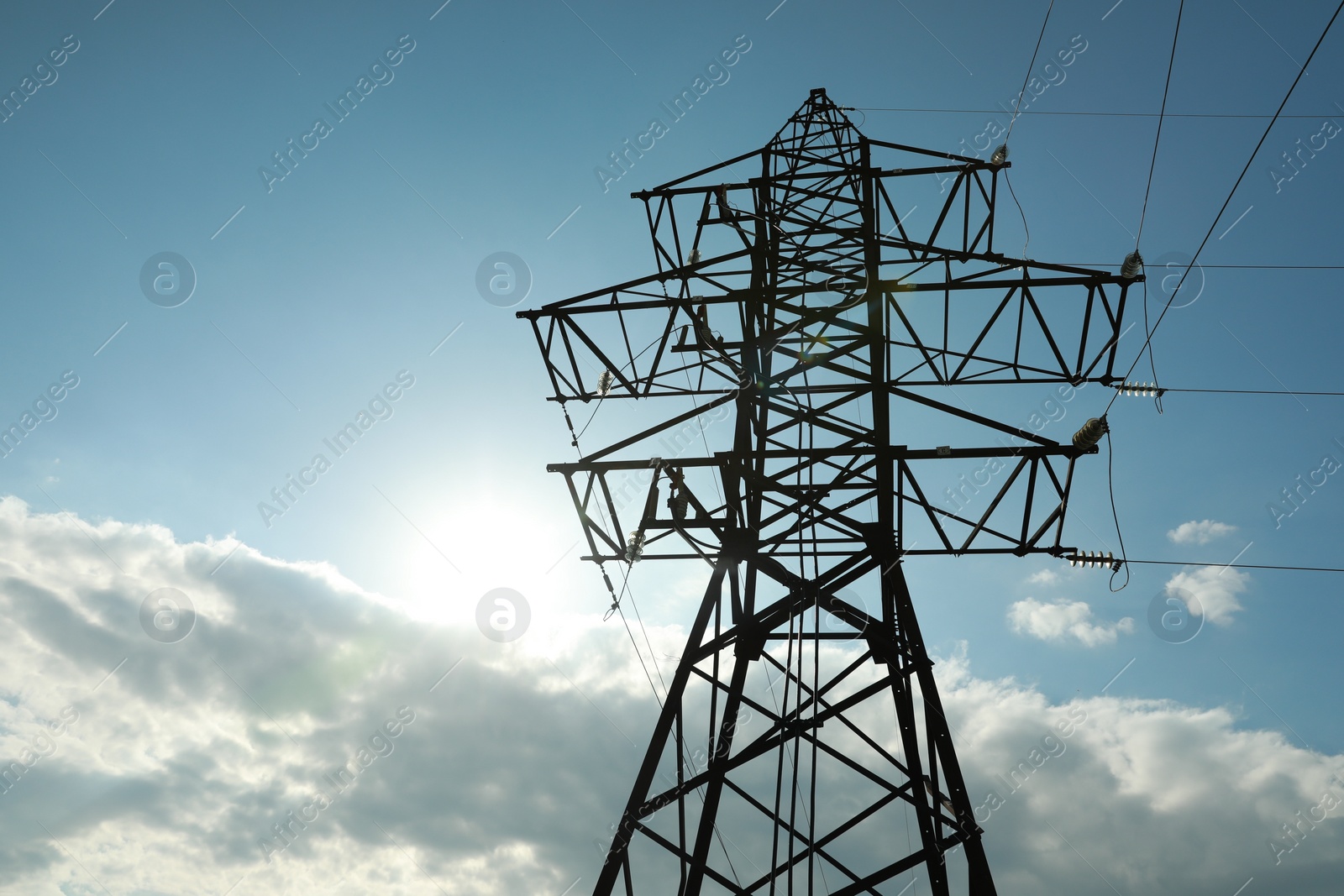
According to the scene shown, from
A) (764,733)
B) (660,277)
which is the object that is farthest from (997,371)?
(764,733)

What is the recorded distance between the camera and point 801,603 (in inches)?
403

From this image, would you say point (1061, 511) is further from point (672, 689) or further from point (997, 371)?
point (672, 689)

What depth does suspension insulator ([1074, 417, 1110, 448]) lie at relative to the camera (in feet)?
30.9

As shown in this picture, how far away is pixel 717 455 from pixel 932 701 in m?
3.76

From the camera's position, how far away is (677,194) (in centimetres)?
1330

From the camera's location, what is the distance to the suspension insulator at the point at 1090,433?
30.9 feet

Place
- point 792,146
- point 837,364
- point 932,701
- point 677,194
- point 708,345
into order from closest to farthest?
point 932,701, point 837,364, point 708,345, point 677,194, point 792,146

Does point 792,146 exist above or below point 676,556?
above

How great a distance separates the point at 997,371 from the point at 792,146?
5.78 m

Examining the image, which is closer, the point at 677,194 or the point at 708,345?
the point at 708,345

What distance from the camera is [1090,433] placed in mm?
9555

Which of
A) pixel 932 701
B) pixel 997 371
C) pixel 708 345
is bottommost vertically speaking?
pixel 932 701

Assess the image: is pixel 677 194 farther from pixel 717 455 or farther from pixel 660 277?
pixel 717 455

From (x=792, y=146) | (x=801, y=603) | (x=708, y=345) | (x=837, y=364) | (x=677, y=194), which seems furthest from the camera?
(x=792, y=146)
